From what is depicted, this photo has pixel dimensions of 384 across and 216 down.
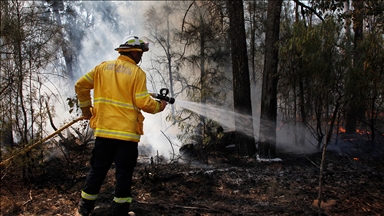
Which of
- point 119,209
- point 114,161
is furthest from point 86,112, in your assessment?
point 119,209

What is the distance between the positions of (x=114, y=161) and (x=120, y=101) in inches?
26.2

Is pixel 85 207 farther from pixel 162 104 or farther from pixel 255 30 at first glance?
pixel 255 30

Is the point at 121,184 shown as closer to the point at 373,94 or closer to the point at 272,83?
the point at 272,83

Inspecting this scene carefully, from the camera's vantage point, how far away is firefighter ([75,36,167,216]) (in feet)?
10.6

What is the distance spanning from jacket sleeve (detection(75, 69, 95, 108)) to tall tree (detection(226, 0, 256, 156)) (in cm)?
455

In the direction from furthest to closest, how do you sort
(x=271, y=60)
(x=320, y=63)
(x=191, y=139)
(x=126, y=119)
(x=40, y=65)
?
(x=191, y=139)
(x=271, y=60)
(x=320, y=63)
(x=40, y=65)
(x=126, y=119)

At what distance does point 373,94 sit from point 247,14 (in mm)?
9268

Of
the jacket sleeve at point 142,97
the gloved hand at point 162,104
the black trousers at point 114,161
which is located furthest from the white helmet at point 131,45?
the black trousers at point 114,161

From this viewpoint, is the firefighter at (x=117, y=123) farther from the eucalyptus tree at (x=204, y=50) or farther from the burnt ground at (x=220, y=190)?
the eucalyptus tree at (x=204, y=50)

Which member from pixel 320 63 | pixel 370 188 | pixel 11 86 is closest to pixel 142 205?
pixel 11 86

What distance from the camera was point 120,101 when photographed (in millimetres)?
3236

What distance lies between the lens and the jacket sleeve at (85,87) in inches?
133

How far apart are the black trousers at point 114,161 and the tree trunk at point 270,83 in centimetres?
460

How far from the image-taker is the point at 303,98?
317 inches
